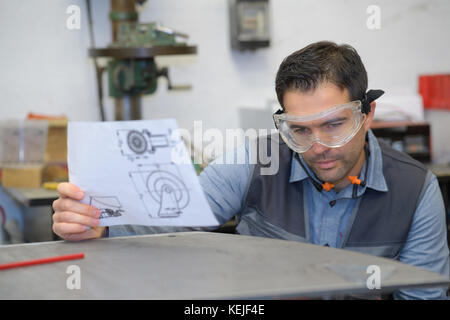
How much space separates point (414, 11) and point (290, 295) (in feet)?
10.4

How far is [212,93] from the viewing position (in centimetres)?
356

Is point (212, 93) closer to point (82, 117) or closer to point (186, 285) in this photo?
point (82, 117)

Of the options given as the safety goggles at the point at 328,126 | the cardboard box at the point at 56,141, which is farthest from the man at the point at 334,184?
the cardboard box at the point at 56,141

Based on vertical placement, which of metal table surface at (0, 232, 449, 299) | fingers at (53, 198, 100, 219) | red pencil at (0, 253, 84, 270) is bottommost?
metal table surface at (0, 232, 449, 299)

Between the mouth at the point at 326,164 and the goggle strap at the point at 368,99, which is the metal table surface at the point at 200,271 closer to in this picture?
the mouth at the point at 326,164

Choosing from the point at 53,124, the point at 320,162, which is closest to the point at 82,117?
the point at 53,124

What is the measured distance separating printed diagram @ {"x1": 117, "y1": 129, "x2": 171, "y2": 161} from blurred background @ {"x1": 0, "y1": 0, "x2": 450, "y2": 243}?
1647mm

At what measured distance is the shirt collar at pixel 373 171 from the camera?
1838 mm

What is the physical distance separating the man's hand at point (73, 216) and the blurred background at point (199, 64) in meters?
1.51

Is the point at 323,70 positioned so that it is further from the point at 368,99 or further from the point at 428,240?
the point at 428,240

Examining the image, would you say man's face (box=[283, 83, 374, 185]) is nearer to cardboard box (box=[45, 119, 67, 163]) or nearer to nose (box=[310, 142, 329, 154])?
nose (box=[310, 142, 329, 154])

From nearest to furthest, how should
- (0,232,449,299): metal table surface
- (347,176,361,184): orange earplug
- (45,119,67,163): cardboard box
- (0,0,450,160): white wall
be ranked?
(0,232,449,299): metal table surface, (347,176,361,184): orange earplug, (45,119,67,163): cardboard box, (0,0,450,160): white wall

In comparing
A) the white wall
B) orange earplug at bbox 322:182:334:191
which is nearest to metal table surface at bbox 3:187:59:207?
the white wall

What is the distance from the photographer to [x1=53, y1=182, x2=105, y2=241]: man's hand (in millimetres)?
1365
